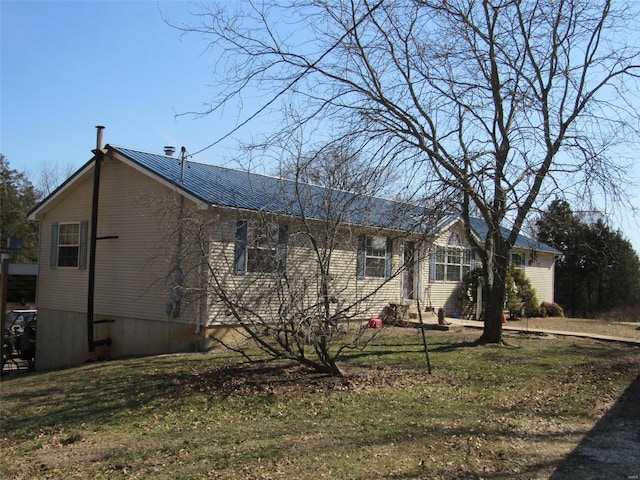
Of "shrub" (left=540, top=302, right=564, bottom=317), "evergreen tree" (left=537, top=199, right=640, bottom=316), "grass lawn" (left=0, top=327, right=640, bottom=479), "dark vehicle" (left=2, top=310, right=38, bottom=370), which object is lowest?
"dark vehicle" (left=2, top=310, right=38, bottom=370)

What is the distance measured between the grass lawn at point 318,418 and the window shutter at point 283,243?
1864 mm


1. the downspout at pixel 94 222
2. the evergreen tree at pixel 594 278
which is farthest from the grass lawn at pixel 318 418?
the evergreen tree at pixel 594 278

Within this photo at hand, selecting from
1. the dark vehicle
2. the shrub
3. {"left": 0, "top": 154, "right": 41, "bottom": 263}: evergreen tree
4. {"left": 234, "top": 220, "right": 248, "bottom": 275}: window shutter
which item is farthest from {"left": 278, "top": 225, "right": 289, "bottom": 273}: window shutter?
{"left": 0, "top": 154, "right": 41, "bottom": 263}: evergreen tree

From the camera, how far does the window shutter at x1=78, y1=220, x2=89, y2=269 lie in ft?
53.0

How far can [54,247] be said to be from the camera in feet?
56.5

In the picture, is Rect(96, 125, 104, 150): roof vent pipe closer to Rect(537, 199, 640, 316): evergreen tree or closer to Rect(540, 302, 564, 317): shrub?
Rect(540, 302, 564, 317): shrub

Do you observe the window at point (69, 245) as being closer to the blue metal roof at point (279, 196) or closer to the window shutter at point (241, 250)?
the blue metal roof at point (279, 196)

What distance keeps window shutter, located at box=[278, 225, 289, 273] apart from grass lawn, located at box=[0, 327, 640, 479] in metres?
1.86

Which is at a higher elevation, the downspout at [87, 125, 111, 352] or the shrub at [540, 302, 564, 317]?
the downspout at [87, 125, 111, 352]

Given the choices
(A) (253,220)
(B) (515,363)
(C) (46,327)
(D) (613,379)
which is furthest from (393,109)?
(C) (46,327)

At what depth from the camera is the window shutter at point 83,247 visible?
16.2 metres

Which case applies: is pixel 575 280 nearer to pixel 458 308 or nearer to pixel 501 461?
pixel 458 308

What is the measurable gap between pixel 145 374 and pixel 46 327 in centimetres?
852

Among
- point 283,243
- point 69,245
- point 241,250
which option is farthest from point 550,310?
point 69,245
